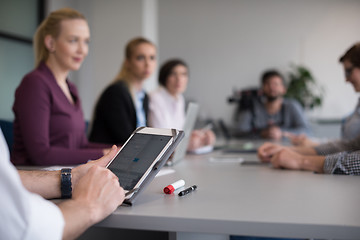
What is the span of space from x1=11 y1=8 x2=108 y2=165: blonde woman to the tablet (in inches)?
23.9

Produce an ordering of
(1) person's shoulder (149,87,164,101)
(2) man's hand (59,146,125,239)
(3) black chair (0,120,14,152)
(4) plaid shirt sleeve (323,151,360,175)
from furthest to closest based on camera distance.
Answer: (1) person's shoulder (149,87,164,101) < (3) black chair (0,120,14,152) < (4) plaid shirt sleeve (323,151,360,175) < (2) man's hand (59,146,125,239)

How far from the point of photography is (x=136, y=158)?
1068mm

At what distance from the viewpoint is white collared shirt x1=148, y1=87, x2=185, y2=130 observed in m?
3.09

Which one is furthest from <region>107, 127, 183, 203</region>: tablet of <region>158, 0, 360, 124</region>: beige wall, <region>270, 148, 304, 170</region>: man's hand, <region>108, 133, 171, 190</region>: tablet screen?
<region>158, 0, 360, 124</region>: beige wall

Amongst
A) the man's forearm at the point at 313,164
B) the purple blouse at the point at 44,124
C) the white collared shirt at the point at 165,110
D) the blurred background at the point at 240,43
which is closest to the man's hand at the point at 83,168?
the purple blouse at the point at 44,124

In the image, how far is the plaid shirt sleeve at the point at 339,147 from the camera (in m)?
1.95

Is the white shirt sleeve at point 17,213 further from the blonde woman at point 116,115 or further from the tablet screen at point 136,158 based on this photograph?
the blonde woman at point 116,115

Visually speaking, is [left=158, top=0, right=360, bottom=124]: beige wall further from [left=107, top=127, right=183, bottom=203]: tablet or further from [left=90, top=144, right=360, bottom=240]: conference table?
[left=107, top=127, right=183, bottom=203]: tablet

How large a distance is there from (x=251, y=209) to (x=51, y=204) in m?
0.49

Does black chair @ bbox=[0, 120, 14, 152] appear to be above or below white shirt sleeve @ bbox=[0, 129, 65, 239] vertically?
below

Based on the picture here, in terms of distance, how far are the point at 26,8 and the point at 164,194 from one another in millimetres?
3788

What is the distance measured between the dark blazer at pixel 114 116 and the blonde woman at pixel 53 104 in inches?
14.4

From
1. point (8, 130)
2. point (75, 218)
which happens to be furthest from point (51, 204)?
point (8, 130)

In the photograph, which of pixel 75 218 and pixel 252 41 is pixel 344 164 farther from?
pixel 252 41
